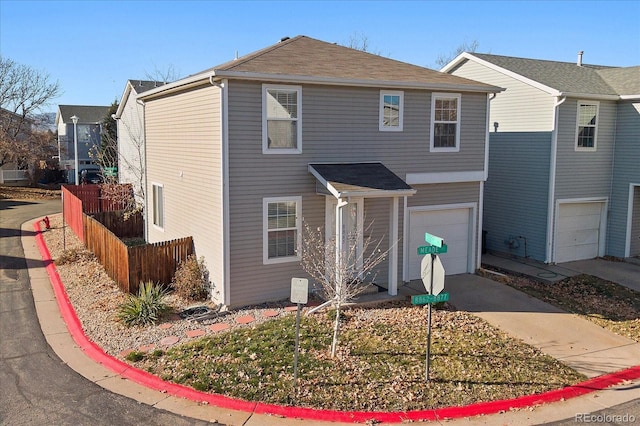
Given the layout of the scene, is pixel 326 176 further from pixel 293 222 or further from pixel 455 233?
pixel 455 233

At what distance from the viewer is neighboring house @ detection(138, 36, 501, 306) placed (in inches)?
510

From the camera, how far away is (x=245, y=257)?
13172 mm

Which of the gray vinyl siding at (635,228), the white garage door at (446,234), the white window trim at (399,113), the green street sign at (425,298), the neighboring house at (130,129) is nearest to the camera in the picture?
the green street sign at (425,298)

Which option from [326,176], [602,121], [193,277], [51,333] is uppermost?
[602,121]

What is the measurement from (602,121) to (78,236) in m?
21.5

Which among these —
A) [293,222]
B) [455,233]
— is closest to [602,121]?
[455,233]

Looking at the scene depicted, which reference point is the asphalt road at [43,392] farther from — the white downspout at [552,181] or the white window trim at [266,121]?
the white downspout at [552,181]

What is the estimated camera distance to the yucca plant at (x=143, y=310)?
1212 cm

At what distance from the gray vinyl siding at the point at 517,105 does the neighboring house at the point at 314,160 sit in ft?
12.0

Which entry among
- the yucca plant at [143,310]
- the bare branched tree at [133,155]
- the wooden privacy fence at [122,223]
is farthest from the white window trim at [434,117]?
the bare branched tree at [133,155]

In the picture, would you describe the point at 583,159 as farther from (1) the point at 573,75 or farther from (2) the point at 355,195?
(2) the point at 355,195

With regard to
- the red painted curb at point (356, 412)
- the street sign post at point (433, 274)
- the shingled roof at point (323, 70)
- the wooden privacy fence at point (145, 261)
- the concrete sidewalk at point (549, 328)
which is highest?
the shingled roof at point (323, 70)

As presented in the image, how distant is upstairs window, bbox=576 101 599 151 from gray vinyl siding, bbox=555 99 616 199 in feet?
0.56

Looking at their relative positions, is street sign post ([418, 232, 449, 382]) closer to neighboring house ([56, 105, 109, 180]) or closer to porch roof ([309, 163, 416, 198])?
porch roof ([309, 163, 416, 198])
